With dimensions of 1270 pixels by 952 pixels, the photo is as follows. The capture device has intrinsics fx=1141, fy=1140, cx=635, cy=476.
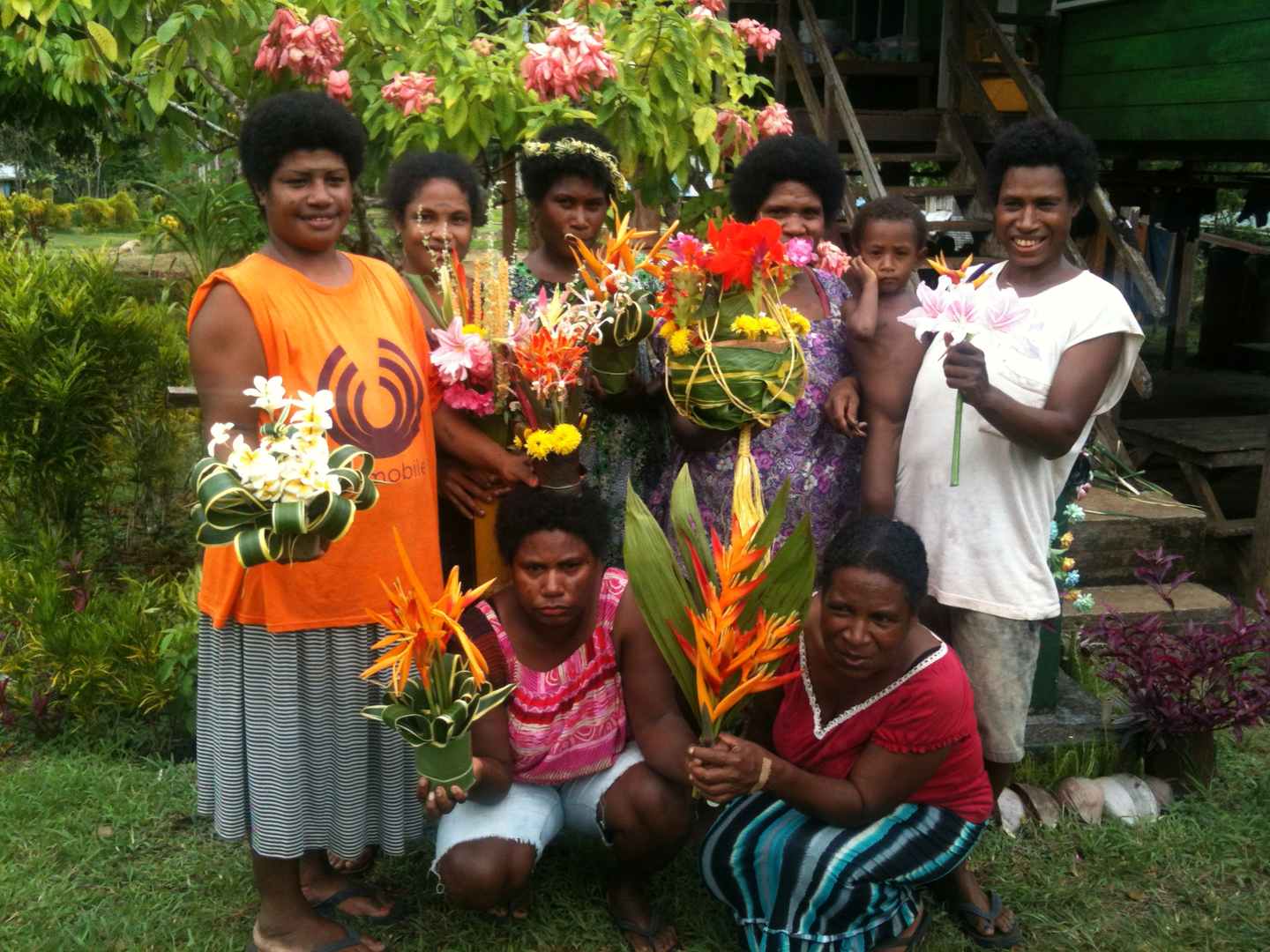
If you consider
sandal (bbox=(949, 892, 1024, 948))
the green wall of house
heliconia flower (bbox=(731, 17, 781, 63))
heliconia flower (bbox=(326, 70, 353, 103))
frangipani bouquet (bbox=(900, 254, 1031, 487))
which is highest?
the green wall of house

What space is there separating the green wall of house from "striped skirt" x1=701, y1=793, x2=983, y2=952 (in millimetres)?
5090

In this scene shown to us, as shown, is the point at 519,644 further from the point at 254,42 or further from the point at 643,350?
the point at 254,42

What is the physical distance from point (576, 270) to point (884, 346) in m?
0.88

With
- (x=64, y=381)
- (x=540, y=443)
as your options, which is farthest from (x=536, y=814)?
(x=64, y=381)

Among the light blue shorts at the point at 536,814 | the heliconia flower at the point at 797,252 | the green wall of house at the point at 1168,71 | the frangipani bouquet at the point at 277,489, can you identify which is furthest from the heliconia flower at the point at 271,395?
the green wall of house at the point at 1168,71

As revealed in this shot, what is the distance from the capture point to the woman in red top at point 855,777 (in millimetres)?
2723

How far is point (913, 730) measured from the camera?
9.14ft

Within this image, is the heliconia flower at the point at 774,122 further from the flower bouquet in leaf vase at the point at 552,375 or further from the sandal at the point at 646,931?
the sandal at the point at 646,931

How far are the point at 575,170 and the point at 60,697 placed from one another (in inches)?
113

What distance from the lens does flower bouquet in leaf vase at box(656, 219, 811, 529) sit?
276 cm

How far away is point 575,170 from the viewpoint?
10.3ft

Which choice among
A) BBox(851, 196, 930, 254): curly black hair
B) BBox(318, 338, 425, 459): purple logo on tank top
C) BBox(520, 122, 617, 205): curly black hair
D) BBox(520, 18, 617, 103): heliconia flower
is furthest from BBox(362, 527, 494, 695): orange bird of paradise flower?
BBox(520, 18, 617, 103): heliconia flower

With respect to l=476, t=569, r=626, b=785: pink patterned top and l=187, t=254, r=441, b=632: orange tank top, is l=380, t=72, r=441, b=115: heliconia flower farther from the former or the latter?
l=476, t=569, r=626, b=785: pink patterned top

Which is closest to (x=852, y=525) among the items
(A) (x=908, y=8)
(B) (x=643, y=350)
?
(B) (x=643, y=350)
